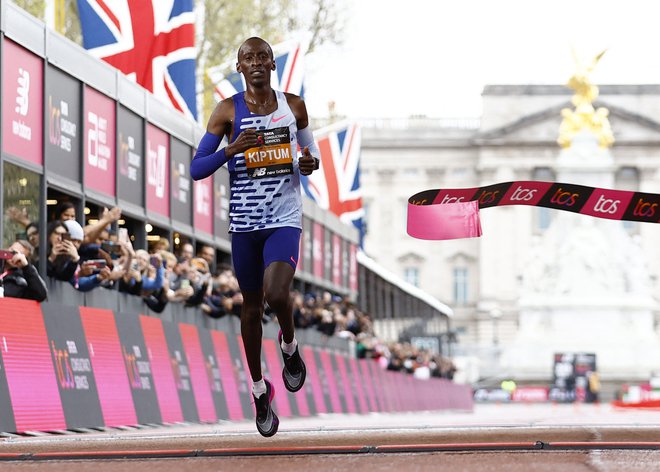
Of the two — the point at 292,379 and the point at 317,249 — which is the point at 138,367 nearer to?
the point at 292,379

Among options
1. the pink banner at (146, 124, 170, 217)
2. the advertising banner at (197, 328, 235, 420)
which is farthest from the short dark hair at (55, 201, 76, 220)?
the pink banner at (146, 124, 170, 217)

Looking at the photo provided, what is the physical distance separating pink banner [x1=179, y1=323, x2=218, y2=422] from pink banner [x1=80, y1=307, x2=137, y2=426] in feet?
8.78

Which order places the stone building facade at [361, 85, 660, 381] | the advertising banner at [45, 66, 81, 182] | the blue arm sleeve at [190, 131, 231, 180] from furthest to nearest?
the stone building facade at [361, 85, 660, 381] → the advertising banner at [45, 66, 81, 182] → the blue arm sleeve at [190, 131, 231, 180]

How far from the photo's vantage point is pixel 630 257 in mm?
80812

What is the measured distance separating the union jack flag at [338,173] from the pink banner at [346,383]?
21.8 ft

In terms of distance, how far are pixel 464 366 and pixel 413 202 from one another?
74.5m

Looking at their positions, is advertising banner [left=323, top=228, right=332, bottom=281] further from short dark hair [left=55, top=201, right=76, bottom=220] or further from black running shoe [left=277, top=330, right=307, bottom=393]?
black running shoe [left=277, top=330, right=307, bottom=393]

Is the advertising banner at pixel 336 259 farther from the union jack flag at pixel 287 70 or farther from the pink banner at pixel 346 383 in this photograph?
the union jack flag at pixel 287 70

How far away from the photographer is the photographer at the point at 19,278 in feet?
43.3

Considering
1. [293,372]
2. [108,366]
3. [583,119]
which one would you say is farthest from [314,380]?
[583,119]

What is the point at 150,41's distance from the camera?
22.4 m

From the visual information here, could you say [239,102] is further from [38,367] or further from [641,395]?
[641,395]

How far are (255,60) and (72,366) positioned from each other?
19.4ft

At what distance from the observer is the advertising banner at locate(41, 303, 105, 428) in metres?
14.0
